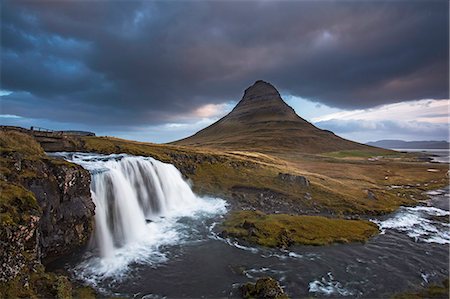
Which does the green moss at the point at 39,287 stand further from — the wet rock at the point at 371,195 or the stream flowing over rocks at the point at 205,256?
the wet rock at the point at 371,195

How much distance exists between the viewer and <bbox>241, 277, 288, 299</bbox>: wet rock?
19.4m

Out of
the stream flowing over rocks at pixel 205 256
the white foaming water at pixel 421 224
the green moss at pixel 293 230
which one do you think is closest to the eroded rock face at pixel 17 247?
the stream flowing over rocks at pixel 205 256

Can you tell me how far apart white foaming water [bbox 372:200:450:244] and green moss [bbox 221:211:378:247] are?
3.81 metres

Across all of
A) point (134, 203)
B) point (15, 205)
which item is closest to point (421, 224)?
point (134, 203)

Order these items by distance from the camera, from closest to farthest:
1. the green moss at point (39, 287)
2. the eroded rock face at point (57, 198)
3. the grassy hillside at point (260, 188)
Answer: the green moss at point (39, 287) < the eroded rock face at point (57, 198) < the grassy hillside at point (260, 188)

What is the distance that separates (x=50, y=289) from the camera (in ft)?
57.8

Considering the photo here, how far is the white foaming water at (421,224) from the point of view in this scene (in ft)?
110

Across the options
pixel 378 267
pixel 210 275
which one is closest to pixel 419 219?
pixel 378 267

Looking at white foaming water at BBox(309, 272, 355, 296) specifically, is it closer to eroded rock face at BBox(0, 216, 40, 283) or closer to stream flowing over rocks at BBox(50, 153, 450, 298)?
stream flowing over rocks at BBox(50, 153, 450, 298)

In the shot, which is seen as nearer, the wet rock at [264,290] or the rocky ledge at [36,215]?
the rocky ledge at [36,215]

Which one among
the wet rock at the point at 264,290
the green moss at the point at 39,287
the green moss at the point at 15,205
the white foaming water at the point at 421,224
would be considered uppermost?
the green moss at the point at 15,205

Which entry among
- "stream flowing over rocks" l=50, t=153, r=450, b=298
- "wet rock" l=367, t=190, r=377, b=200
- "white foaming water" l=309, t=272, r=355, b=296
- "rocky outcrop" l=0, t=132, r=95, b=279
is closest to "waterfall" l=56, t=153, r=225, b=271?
"stream flowing over rocks" l=50, t=153, r=450, b=298

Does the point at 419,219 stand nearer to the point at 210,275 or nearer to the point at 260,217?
the point at 260,217

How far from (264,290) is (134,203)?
2006 cm
